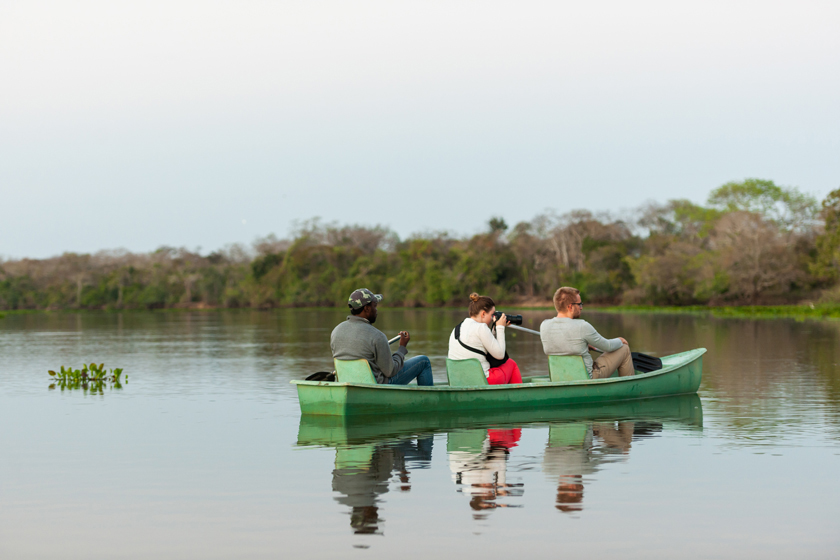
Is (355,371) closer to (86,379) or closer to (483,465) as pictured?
(483,465)

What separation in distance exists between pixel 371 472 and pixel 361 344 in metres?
2.75

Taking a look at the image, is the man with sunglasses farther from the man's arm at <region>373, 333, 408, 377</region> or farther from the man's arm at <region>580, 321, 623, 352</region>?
the man's arm at <region>373, 333, 408, 377</region>

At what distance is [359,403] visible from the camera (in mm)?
10297

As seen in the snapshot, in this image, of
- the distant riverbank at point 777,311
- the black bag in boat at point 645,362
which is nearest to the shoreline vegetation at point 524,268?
the distant riverbank at point 777,311

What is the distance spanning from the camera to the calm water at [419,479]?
5.35 metres

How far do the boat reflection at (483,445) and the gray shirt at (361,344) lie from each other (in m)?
0.75

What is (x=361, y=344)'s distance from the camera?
33.1 feet

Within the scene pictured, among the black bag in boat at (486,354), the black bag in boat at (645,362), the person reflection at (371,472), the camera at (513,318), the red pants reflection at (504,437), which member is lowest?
the red pants reflection at (504,437)

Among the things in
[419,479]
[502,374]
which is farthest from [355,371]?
[419,479]

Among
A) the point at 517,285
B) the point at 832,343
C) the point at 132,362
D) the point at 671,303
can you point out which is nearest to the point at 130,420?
the point at 132,362

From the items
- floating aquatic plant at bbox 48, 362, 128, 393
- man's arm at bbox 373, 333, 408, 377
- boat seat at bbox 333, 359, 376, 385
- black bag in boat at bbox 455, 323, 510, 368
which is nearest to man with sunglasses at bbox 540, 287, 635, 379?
black bag in boat at bbox 455, 323, 510, 368

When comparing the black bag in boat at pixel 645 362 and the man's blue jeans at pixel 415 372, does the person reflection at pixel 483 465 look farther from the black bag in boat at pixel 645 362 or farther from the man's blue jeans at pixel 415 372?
the black bag in boat at pixel 645 362

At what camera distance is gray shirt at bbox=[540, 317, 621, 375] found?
11.2 meters

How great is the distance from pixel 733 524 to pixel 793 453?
116 inches
